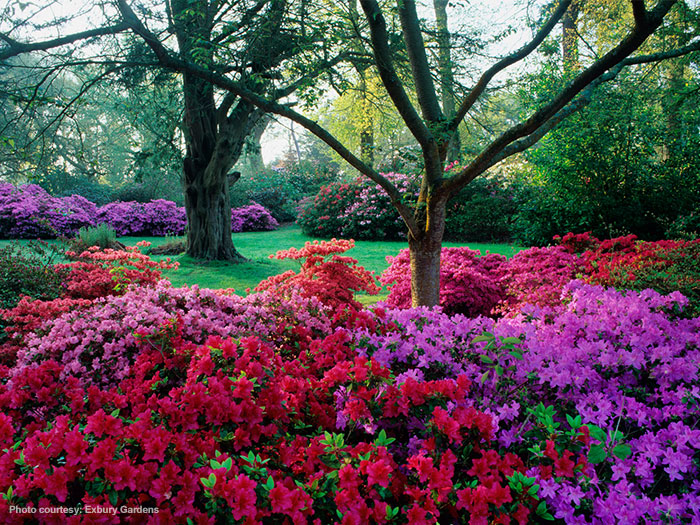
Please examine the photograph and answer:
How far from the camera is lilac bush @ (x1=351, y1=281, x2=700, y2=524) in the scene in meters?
1.42

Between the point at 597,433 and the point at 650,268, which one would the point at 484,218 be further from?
the point at 597,433

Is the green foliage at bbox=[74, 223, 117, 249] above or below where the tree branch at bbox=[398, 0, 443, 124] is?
below

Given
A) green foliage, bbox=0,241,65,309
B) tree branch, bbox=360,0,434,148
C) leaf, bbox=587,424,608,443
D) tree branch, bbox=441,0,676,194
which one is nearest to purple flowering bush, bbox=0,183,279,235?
green foliage, bbox=0,241,65,309

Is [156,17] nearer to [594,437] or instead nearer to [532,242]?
[594,437]

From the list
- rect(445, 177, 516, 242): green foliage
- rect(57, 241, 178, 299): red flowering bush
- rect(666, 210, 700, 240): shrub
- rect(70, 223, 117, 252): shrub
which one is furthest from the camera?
rect(445, 177, 516, 242): green foliage

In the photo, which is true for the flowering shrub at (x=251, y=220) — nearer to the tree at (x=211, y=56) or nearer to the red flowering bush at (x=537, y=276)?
the tree at (x=211, y=56)

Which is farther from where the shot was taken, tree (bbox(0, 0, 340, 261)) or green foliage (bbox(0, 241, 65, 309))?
green foliage (bbox(0, 241, 65, 309))

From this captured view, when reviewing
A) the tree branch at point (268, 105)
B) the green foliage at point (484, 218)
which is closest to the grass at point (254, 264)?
the green foliage at point (484, 218)

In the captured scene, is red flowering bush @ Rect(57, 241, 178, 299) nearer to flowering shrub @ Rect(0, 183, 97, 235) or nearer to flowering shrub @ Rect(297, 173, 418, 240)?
flowering shrub @ Rect(0, 183, 97, 235)

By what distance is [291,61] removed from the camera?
182 inches

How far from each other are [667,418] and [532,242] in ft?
32.2

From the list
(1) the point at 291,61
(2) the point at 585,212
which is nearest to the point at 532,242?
(2) the point at 585,212

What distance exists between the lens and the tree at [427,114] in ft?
10.7

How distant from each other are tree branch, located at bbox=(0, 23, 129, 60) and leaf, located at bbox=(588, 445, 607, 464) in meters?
4.61
